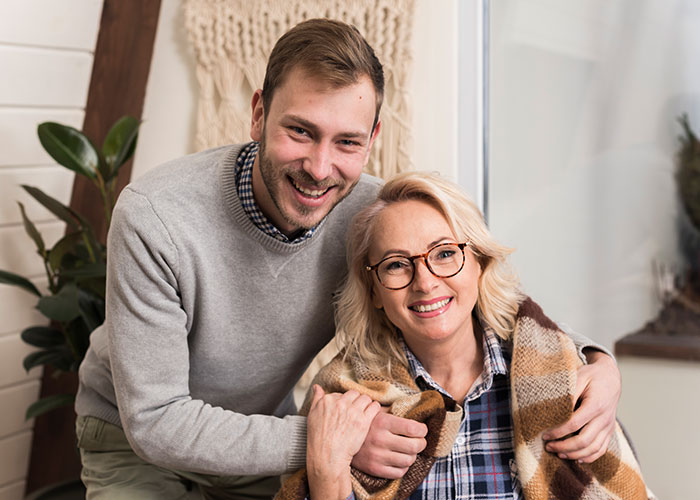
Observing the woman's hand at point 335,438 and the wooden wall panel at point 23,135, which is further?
the wooden wall panel at point 23,135

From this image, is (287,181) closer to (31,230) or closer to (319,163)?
(319,163)

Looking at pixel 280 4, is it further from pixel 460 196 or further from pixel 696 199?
pixel 696 199

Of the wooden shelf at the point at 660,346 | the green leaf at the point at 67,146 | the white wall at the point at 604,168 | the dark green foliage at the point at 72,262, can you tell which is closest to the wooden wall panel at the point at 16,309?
the dark green foliage at the point at 72,262

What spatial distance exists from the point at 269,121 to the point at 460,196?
433mm

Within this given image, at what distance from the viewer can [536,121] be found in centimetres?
262

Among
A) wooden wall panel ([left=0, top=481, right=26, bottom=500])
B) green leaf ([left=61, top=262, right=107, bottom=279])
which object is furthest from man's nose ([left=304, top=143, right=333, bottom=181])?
wooden wall panel ([left=0, top=481, right=26, bottom=500])

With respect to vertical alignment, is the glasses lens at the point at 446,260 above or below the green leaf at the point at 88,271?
above

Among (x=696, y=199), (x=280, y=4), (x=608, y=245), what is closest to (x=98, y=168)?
(x=280, y=4)

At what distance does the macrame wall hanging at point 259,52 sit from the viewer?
2.35 metres

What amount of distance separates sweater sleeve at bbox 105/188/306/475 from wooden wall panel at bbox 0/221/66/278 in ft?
3.78

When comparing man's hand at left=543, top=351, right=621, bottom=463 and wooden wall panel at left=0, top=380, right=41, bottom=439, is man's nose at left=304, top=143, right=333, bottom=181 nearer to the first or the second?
man's hand at left=543, top=351, right=621, bottom=463

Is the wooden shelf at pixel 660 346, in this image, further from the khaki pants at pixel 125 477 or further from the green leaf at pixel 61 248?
the green leaf at pixel 61 248

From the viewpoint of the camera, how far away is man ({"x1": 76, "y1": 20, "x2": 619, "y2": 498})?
5.01ft

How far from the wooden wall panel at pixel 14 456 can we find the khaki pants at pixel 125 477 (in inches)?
37.4
